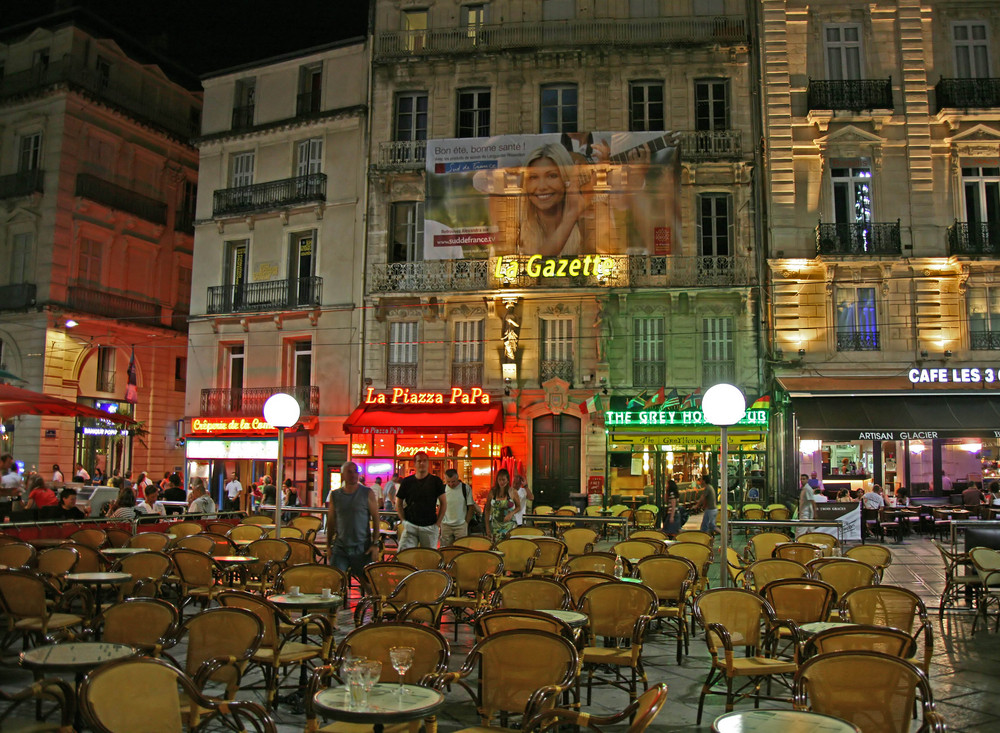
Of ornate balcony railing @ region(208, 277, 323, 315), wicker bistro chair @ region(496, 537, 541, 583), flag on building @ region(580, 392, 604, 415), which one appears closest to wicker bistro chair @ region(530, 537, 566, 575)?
wicker bistro chair @ region(496, 537, 541, 583)

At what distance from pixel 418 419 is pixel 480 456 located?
2.09 m

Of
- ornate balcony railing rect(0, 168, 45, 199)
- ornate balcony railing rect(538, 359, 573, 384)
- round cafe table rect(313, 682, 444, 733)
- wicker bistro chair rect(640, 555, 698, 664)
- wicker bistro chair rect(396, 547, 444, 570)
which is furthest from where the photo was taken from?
ornate balcony railing rect(0, 168, 45, 199)

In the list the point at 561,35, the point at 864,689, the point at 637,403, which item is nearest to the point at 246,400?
the point at 637,403

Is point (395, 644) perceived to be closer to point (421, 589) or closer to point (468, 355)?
point (421, 589)

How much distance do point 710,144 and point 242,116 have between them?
15.0 metres

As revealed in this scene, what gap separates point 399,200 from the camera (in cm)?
2561

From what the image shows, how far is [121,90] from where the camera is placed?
99.5 ft

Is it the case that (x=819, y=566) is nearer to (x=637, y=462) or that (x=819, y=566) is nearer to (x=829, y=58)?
(x=637, y=462)

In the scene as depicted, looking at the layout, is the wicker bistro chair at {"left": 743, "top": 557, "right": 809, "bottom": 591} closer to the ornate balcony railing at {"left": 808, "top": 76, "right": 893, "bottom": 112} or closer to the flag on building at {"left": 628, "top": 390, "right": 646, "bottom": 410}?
the flag on building at {"left": 628, "top": 390, "right": 646, "bottom": 410}

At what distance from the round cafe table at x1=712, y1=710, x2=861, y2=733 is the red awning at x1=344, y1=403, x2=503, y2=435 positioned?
18.6 meters

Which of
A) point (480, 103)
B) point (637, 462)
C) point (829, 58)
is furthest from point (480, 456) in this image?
point (829, 58)

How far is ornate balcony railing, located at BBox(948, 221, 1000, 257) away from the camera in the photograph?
2223 cm

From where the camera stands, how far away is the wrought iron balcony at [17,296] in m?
27.6

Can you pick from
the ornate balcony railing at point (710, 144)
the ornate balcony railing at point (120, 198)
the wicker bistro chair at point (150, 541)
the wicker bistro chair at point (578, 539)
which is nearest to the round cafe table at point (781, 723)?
the wicker bistro chair at point (578, 539)
